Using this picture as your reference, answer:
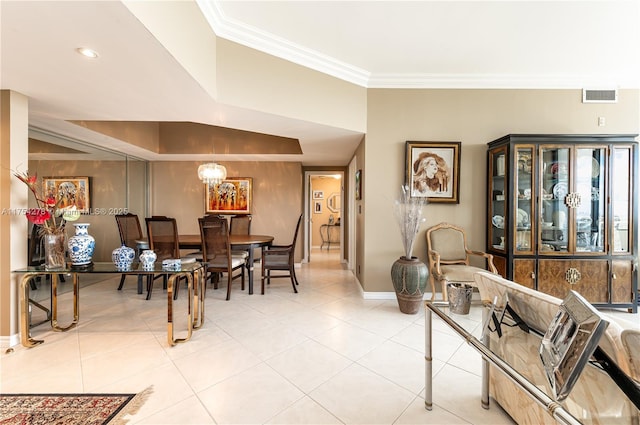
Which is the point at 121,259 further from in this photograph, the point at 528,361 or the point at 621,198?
the point at 621,198

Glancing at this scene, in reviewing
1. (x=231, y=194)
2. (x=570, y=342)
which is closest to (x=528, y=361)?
(x=570, y=342)

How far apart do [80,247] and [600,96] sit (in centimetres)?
623

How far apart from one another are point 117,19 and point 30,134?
9.64 feet

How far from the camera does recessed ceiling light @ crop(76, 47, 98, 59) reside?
1822 millimetres

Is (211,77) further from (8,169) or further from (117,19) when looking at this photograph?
(8,169)

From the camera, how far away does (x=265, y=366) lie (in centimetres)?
206

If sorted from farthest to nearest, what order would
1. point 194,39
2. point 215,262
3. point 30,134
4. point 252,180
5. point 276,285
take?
point 252,180 < point 276,285 < point 215,262 < point 30,134 < point 194,39

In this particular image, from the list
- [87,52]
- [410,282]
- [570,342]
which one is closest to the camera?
[570,342]

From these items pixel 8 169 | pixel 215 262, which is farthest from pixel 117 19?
pixel 215 262

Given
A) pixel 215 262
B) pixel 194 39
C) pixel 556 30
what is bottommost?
pixel 215 262

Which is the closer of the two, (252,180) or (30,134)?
(30,134)

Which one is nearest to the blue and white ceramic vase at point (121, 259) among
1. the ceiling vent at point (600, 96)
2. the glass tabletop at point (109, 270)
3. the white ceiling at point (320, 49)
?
the glass tabletop at point (109, 270)

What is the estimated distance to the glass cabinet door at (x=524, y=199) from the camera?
123 inches

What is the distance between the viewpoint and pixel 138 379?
74.9 inches
